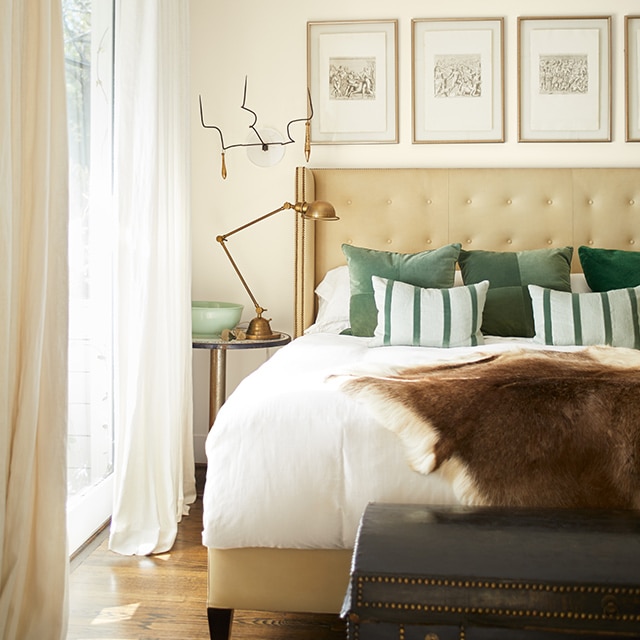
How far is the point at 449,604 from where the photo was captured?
1.39 metres

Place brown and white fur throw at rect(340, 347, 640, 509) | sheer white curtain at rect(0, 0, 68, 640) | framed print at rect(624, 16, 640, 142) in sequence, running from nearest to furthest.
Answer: sheer white curtain at rect(0, 0, 68, 640) → brown and white fur throw at rect(340, 347, 640, 509) → framed print at rect(624, 16, 640, 142)

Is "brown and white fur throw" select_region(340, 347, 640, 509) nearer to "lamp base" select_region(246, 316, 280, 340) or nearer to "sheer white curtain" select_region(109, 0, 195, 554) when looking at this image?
"sheer white curtain" select_region(109, 0, 195, 554)

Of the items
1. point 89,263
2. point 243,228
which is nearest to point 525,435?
point 89,263

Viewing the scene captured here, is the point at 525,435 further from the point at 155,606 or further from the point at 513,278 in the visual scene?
the point at 513,278

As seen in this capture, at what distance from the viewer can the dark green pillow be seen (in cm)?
321

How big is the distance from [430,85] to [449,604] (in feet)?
9.42

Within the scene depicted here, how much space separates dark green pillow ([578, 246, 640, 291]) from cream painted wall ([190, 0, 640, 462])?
1.95 feet

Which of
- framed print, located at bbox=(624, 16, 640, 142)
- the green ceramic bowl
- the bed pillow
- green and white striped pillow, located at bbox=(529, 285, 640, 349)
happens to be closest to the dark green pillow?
the bed pillow

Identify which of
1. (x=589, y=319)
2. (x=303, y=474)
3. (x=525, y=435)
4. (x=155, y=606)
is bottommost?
(x=155, y=606)

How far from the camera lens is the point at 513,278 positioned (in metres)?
3.21

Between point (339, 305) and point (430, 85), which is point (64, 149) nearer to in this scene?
point (339, 305)

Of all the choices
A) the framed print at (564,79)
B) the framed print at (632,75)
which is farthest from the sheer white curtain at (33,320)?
the framed print at (632,75)

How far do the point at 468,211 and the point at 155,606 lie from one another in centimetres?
235

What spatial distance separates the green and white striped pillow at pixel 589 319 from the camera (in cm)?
281
